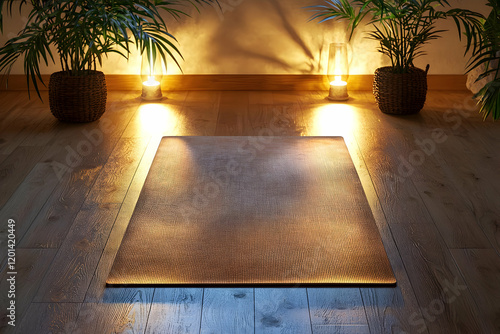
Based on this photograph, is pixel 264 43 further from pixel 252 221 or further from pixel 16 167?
pixel 252 221

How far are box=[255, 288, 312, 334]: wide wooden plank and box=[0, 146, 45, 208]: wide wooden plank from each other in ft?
3.80

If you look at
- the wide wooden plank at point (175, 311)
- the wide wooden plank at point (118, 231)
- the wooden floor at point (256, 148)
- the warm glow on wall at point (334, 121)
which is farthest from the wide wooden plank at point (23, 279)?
the warm glow on wall at point (334, 121)

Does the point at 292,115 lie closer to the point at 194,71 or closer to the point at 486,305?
the point at 194,71

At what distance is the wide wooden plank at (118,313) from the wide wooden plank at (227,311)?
6.5 inches

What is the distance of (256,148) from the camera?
2871 millimetres

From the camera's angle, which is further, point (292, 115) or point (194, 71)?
point (194, 71)

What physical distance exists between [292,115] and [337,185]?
104 cm

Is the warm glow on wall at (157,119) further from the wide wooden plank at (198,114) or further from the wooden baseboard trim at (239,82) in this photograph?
the wooden baseboard trim at (239,82)

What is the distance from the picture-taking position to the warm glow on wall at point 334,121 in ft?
10.3

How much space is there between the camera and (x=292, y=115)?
3410mm

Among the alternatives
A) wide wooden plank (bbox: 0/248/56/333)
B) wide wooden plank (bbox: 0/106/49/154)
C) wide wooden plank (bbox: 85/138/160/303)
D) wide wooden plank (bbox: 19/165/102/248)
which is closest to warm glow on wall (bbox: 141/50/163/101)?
wide wooden plank (bbox: 0/106/49/154)

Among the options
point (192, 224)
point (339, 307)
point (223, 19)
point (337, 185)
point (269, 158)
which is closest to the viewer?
point (339, 307)

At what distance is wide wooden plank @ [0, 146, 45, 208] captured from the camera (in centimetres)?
242

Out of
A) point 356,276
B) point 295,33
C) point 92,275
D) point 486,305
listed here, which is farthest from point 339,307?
point 295,33
